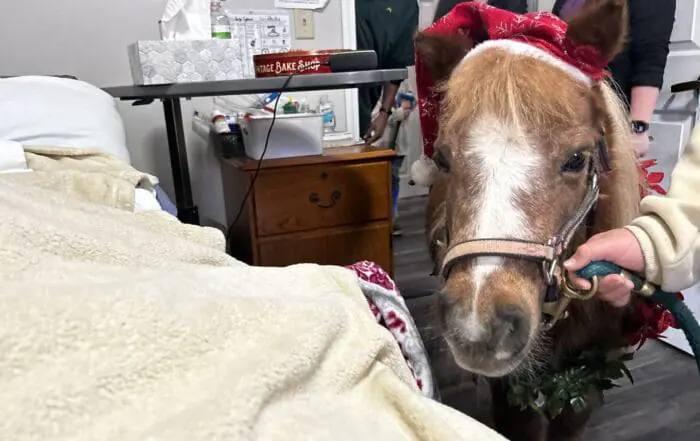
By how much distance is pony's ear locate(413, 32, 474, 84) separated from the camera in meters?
0.81

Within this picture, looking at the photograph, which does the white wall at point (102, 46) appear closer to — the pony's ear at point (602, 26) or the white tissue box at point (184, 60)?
the white tissue box at point (184, 60)

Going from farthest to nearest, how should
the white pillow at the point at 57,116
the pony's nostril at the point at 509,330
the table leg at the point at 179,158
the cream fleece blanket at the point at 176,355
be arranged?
the table leg at the point at 179,158
the white pillow at the point at 57,116
the pony's nostril at the point at 509,330
the cream fleece blanket at the point at 176,355

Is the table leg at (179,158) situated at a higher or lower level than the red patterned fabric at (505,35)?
lower

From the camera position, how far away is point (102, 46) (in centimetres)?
191

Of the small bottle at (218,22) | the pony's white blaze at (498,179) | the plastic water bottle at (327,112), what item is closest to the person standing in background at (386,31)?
the plastic water bottle at (327,112)

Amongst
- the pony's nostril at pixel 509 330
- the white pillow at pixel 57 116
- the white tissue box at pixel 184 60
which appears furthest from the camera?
the white tissue box at pixel 184 60

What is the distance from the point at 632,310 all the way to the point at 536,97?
0.43 m

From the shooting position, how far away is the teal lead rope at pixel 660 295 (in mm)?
583

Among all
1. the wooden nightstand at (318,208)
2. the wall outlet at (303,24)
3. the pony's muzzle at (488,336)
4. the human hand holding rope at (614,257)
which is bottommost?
the wooden nightstand at (318,208)

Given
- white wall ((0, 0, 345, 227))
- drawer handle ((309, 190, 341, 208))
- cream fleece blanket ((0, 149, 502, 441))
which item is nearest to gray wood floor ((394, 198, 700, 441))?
drawer handle ((309, 190, 341, 208))

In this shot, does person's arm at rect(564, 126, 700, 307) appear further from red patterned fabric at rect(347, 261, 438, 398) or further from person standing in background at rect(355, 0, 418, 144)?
person standing in background at rect(355, 0, 418, 144)

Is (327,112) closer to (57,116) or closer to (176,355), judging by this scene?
(57,116)

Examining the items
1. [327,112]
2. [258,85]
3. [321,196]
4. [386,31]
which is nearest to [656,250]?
[258,85]

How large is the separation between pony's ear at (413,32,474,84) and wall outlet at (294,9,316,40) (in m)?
1.44
